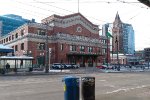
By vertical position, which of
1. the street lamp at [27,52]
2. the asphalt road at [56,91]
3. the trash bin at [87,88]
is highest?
the street lamp at [27,52]

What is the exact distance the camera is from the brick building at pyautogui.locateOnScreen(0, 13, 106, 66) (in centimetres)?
7600

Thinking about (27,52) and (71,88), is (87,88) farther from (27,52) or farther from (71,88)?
(27,52)

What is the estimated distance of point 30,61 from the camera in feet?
161

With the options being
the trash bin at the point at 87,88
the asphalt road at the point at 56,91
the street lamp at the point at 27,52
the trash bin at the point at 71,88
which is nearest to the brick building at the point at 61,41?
the street lamp at the point at 27,52

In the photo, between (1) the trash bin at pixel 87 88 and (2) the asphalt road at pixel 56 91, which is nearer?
(1) the trash bin at pixel 87 88

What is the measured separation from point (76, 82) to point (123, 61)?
136 metres

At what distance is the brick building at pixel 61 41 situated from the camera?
249ft

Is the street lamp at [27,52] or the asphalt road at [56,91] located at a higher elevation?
the street lamp at [27,52]

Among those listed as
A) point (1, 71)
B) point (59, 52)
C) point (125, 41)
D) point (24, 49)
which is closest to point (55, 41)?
point (59, 52)

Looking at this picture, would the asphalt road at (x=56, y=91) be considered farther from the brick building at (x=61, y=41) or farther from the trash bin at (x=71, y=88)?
the brick building at (x=61, y=41)

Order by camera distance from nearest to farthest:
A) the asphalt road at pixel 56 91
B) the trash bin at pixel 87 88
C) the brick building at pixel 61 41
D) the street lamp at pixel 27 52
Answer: the trash bin at pixel 87 88 → the asphalt road at pixel 56 91 → the street lamp at pixel 27 52 → the brick building at pixel 61 41

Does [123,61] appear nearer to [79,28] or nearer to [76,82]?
[79,28]

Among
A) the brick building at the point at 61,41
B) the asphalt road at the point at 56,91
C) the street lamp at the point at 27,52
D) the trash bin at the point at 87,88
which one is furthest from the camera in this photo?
the brick building at the point at 61,41

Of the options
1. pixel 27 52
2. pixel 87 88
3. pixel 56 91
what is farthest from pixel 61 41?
pixel 87 88
